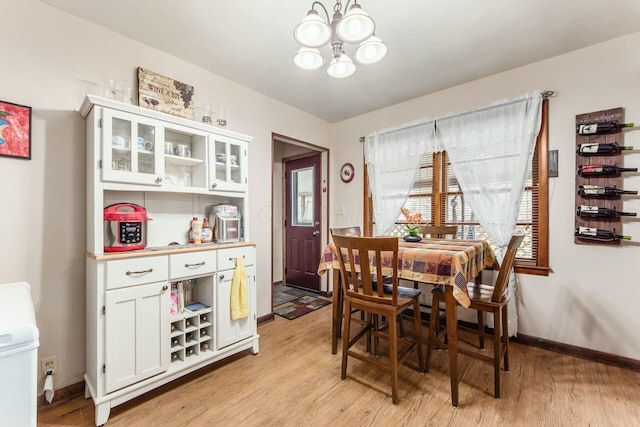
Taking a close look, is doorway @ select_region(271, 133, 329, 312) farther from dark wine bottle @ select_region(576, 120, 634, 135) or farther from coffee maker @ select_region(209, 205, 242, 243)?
dark wine bottle @ select_region(576, 120, 634, 135)

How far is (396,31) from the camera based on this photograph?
2.05 m

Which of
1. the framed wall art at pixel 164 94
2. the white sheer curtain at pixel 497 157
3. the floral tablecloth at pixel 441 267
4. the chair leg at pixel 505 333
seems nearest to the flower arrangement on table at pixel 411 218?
the white sheer curtain at pixel 497 157

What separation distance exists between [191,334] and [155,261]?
2.30ft

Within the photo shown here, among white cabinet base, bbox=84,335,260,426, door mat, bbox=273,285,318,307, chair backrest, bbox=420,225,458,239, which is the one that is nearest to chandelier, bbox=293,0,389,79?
chair backrest, bbox=420,225,458,239

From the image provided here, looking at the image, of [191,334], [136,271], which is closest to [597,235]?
[191,334]

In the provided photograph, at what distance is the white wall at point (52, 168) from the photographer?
5.45ft

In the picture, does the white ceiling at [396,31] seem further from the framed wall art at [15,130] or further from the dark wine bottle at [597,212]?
the dark wine bottle at [597,212]

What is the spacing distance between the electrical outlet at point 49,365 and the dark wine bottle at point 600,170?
4089mm

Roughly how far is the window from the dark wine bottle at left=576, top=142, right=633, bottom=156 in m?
0.25

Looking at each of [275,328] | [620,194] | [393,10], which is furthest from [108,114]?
[620,194]

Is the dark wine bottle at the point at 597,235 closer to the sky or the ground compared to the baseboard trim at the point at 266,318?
closer to the sky

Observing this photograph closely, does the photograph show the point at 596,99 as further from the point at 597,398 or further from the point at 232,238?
the point at 232,238

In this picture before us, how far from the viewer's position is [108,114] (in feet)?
5.59

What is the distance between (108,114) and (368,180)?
9.09ft
